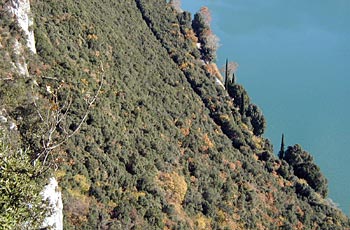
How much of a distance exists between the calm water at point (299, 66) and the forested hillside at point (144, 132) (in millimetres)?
10144

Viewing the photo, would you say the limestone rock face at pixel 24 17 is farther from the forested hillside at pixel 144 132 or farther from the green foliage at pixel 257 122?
the green foliage at pixel 257 122

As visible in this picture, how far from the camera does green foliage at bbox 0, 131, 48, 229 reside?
7.49 metres

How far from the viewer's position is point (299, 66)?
60156 mm

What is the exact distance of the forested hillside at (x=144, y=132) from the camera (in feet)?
50.6

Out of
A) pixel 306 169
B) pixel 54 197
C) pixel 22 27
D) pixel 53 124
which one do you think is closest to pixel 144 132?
pixel 22 27

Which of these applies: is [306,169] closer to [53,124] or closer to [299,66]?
[53,124]

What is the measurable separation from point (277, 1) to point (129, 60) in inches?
2338

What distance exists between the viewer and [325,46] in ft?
218

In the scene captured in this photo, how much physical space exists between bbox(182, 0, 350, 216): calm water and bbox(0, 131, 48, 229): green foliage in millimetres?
32853

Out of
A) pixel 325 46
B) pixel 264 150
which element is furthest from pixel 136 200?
pixel 325 46

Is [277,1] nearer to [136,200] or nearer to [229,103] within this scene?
[229,103]

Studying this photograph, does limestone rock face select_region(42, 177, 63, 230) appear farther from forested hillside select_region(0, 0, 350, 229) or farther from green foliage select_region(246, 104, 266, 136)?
green foliage select_region(246, 104, 266, 136)

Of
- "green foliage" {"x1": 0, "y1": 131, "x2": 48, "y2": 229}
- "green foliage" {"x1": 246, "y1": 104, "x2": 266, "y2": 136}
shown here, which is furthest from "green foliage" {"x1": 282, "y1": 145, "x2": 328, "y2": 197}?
"green foliage" {"x1": 0, "y1": 131, "x2": 48, "y2": 229}

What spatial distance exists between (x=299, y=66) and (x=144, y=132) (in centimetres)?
4143
